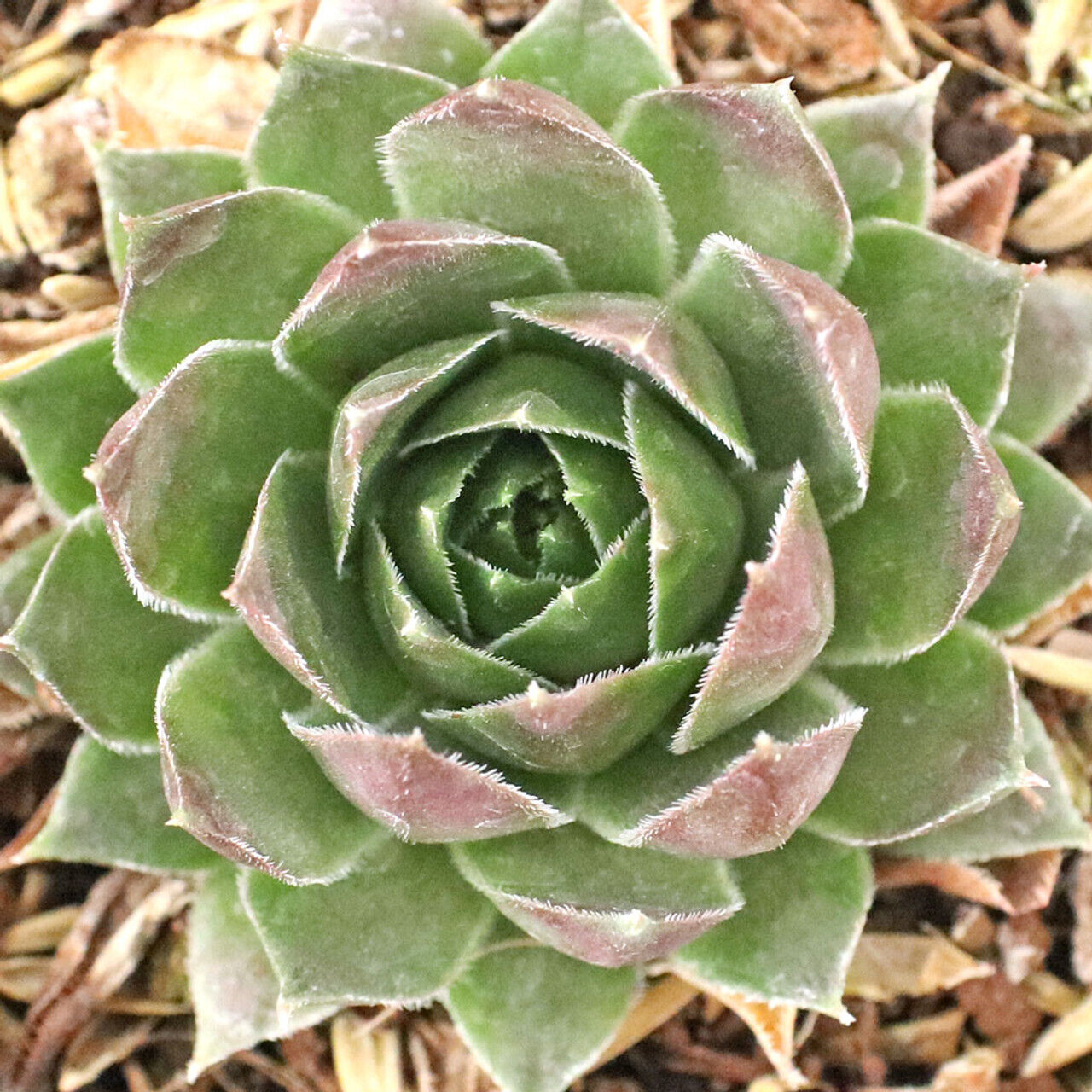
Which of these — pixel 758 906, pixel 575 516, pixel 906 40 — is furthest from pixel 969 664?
pixel 906 40

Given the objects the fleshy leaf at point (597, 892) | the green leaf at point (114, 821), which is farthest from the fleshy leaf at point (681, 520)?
the green leaf at point (114, 821)

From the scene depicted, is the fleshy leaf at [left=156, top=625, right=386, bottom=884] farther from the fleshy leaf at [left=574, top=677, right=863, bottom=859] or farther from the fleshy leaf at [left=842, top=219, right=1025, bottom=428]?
the fleshy leaf at [left=842, top=219, right=1025, bottom=428]

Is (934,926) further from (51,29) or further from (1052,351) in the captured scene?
(51,29)

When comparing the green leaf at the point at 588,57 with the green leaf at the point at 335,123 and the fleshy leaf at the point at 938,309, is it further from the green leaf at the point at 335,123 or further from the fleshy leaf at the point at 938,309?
the fleshy leaf at the point at 938,309

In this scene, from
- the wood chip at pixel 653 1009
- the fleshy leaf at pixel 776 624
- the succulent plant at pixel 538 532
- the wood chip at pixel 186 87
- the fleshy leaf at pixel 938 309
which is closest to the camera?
the fleshy leaf at pixel 776 624

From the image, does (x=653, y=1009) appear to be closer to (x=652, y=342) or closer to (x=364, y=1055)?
(x=364, y=1055)

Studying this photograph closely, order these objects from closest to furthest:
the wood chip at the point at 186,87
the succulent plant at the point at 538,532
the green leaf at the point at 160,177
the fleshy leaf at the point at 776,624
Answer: the fleshy leaf at the point at 776,624 < the succulent plant at the point at 538,532 < the green leaf at the point at 160,177 < the wood chip at the point at 186,87

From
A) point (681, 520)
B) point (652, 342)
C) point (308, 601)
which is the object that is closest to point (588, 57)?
point (652, 342)
